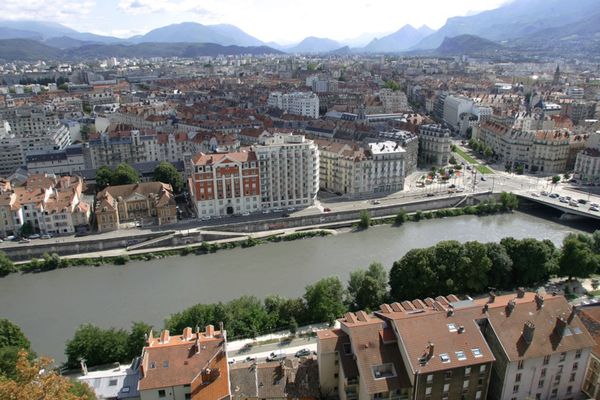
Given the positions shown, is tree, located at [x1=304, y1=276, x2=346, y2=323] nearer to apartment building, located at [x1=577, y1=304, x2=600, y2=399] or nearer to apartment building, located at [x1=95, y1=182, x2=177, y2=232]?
apartment building, located at [x1=577, y1=304, x2=600, y2=399]

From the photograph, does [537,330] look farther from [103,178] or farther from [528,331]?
[103,178]

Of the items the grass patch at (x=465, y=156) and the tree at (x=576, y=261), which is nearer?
the tree at (x=576, y=261)

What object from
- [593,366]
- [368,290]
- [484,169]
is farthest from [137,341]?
[484,169]

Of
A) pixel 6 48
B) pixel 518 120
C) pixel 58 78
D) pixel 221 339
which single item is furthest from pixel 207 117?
pixel 6 48

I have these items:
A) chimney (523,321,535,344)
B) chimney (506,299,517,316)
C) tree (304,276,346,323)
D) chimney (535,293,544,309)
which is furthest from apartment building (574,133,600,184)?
chimney (523,321,535,344)

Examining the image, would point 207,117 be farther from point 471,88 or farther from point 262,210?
point 471,88

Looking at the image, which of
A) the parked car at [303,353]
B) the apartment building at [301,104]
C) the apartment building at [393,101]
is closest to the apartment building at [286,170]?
the parked car at [303,353]

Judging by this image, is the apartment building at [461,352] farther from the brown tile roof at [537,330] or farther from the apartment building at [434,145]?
the apartment building at [434,145]
